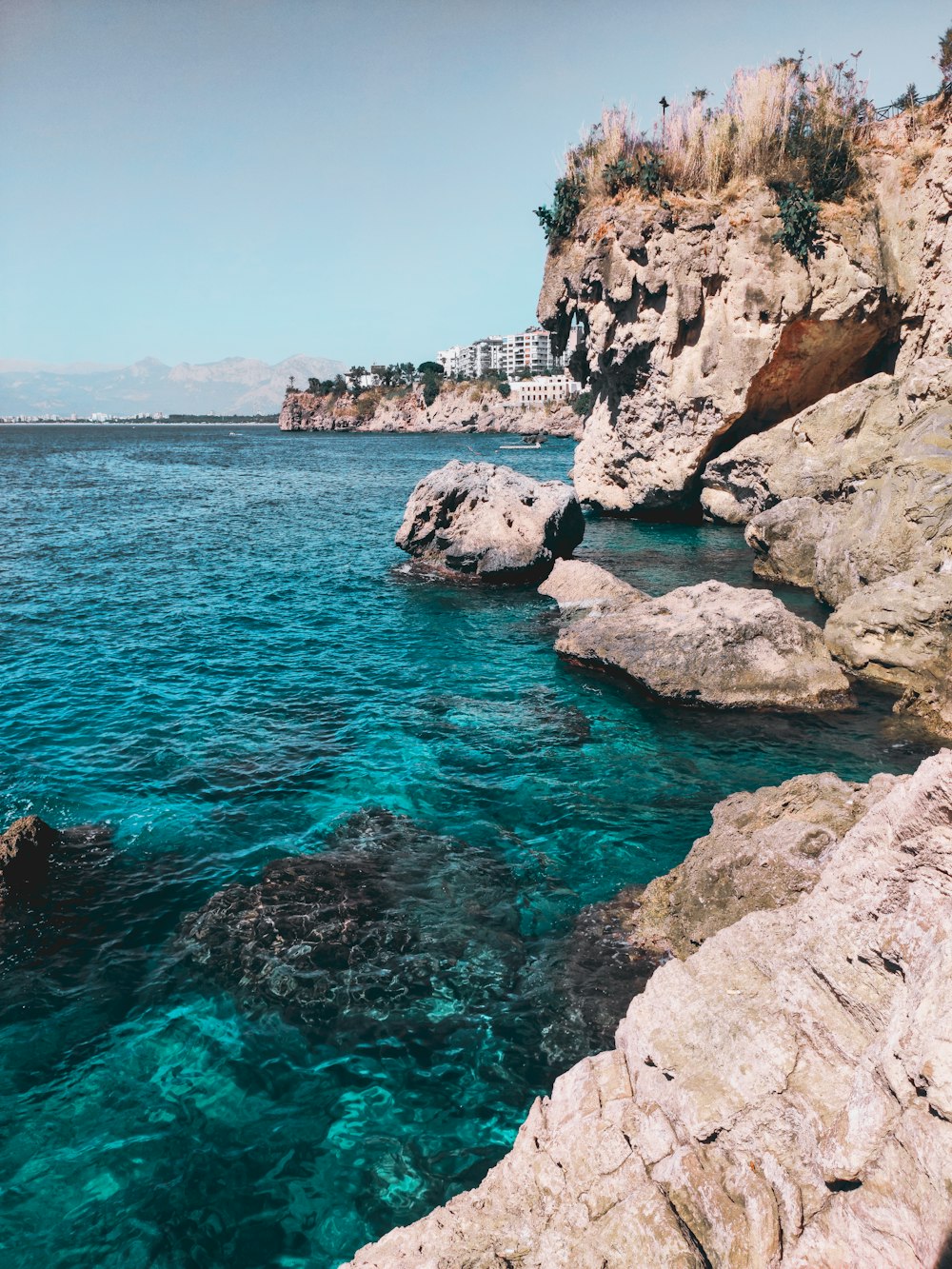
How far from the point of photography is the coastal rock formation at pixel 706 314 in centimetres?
3084

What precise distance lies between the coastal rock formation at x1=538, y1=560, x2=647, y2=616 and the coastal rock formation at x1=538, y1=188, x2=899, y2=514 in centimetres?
1385

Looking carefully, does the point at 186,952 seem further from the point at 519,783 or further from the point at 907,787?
the point at 907,787

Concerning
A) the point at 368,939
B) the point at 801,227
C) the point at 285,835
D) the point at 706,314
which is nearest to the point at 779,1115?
the point at 368,939

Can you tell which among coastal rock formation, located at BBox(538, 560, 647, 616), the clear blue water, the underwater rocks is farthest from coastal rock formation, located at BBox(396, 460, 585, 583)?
the underwater rocks

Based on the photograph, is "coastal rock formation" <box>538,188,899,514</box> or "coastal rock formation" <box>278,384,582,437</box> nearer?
"coastal rock formation" <box>538,188,899,514</box>

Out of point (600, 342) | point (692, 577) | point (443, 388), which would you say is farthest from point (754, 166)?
point (443, 388)

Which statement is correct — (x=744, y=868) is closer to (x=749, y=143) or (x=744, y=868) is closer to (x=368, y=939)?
(x=368, y=939)

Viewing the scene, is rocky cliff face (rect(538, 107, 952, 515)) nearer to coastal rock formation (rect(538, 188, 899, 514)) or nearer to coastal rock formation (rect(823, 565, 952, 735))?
coastal rock formation (rect(538, 188, 899, 514))

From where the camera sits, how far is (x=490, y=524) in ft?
93.6

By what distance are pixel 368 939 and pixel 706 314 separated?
32.3 meters

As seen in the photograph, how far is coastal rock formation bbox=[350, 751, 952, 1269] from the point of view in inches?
159

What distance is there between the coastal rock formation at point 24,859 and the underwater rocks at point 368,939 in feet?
8.75

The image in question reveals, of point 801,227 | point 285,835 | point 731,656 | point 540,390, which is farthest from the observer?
point 540,390

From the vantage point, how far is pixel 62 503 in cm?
5119
